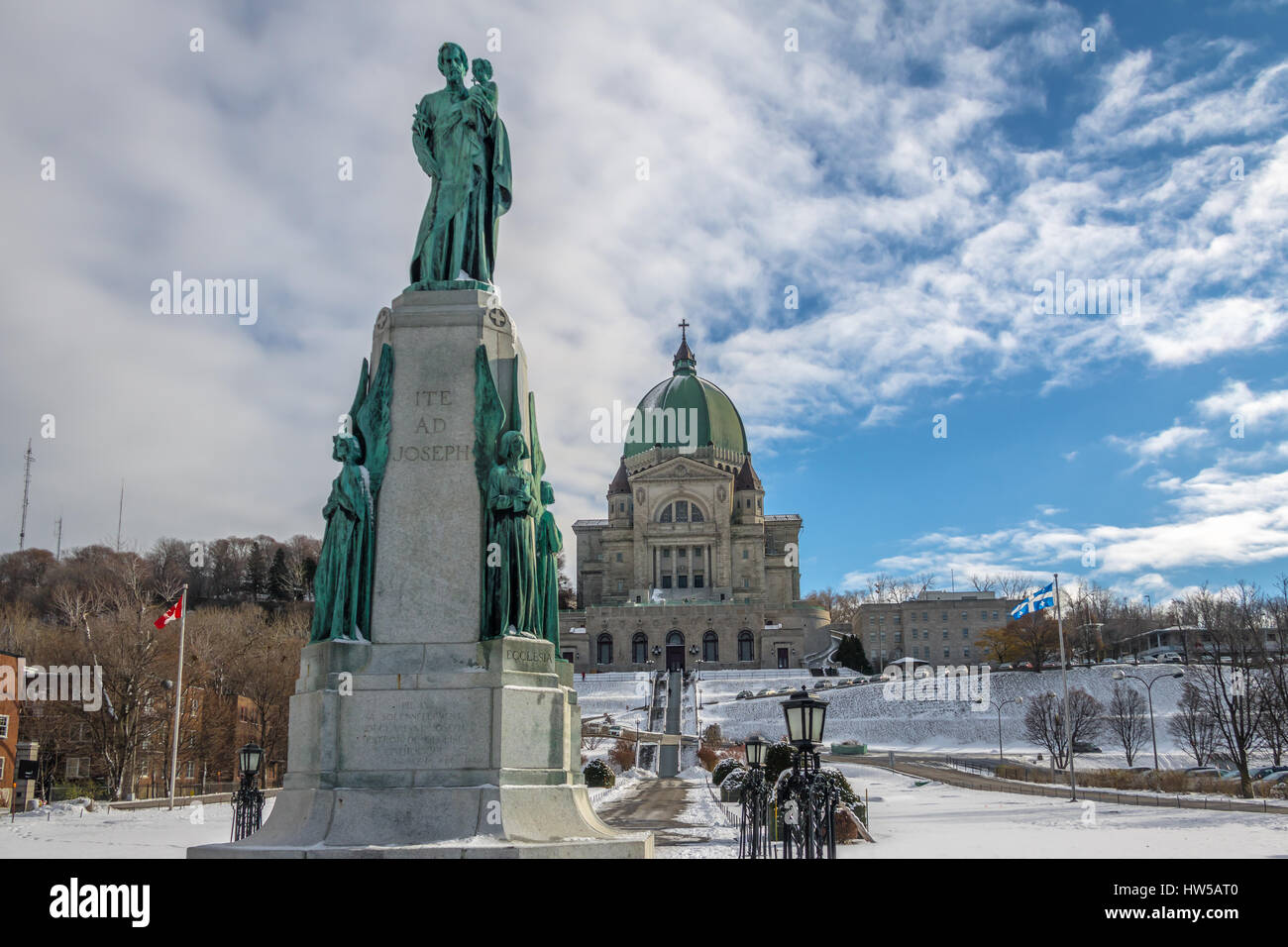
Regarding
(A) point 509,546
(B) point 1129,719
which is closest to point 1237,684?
(B) point 1129,719

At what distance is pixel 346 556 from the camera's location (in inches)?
415

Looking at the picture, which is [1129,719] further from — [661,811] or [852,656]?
[661,811]

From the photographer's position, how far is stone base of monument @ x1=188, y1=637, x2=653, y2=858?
946 cm

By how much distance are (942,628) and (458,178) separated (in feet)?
350

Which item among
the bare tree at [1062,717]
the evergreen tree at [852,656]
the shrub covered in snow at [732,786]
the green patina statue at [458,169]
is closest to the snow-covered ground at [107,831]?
the green patina statue at [458,169]

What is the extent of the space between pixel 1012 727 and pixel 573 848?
210 ft

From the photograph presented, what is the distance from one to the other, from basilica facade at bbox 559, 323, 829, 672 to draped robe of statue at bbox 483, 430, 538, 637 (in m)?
83.4

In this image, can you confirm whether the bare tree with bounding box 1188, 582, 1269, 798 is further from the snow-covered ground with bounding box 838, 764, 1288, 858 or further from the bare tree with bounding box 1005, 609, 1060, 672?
the bare tree with bounding box 1005, 609, 1060, 672

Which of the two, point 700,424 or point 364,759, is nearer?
point 364,759

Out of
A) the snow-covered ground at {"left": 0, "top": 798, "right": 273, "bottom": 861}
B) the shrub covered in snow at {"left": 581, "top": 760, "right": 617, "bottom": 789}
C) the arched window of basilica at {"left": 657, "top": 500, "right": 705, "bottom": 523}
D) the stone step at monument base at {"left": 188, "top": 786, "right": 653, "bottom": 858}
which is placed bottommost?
the shrub covered in snow at {"left": 581, "top": 760, "right": 617, "bottom": 789}

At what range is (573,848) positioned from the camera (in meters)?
9.12

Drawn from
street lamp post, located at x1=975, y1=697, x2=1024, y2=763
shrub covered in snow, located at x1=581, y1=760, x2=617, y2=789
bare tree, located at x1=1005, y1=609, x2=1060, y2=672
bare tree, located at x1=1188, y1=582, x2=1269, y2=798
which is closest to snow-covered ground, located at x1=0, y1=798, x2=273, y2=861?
shrub covered in snow, located at x1=581, y1=760, x2=617, y2=789
